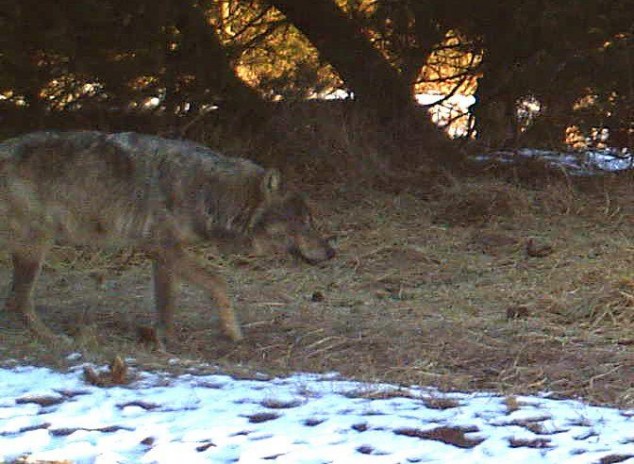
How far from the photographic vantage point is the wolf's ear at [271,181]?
7.54m

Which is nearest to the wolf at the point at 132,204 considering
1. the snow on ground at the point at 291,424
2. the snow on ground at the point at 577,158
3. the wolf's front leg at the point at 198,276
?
the wolf's front leg at the point at 198,276

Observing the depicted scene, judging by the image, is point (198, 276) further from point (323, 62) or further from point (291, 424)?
point (323, 62)

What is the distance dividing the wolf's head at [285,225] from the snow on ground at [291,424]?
1.84 meters

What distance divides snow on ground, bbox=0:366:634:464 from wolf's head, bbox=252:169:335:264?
184cm

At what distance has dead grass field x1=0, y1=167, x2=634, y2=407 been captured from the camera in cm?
655

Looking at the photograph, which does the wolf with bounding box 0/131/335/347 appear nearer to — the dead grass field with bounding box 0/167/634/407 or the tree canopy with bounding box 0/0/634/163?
the dead grass field with bounding box 0/167/634/407

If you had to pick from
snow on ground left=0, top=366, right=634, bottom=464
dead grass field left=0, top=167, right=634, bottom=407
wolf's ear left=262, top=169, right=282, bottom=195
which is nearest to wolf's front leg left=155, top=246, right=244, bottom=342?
dead grass field left=0, top=167, right=634, bottom=407

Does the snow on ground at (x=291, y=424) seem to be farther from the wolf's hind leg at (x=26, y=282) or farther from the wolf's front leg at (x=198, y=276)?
the wolf's hind leg at (x=26, y=282)

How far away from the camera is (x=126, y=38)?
10102mm

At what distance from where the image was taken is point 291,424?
5094 mm

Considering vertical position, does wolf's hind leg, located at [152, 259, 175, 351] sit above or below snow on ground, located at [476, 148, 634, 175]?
below

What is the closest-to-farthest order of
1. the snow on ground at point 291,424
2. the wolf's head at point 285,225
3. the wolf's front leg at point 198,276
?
the snow on ground at point 291,424 < the wolf's front leg at point 198,276 < the wolf's head at point 285,225

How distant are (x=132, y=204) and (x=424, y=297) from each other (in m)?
2.34

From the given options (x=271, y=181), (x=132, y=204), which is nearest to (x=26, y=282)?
(x=132, y=204)
